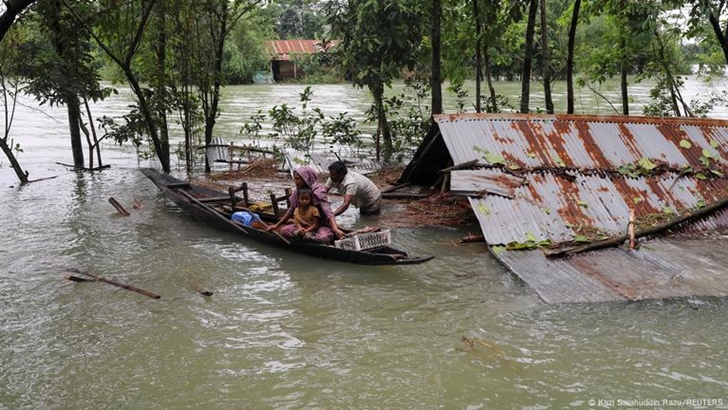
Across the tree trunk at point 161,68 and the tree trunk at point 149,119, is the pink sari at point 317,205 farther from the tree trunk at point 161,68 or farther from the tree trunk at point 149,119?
the tree trunk at point 161,68

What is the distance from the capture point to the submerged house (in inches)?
247

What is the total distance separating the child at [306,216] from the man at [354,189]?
66 centimetres

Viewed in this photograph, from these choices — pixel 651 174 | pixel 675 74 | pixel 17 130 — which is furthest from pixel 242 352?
→ pixel 17 130

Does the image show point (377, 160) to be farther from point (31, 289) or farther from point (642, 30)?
point (31, 289)

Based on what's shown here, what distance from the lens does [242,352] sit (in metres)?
5.20

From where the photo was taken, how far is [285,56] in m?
47.9

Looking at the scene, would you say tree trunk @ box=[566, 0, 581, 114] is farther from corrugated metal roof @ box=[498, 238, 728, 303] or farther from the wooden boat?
the wooden boat

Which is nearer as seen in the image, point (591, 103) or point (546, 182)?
point (546, 182)

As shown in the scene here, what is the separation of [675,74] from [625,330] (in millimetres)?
12281

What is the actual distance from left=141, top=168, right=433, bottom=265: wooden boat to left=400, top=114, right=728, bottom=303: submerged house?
1.34 m

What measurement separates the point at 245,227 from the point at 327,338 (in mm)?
3213

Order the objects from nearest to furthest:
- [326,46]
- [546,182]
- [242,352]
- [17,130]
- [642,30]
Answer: [242,352], [546,182], [642,30], [326,46], [17,130]

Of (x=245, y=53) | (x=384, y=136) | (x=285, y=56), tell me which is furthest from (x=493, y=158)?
(x=285, y=56)

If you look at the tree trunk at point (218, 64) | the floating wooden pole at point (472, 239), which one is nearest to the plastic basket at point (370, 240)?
the floating wooden pole at point (472, 239)
